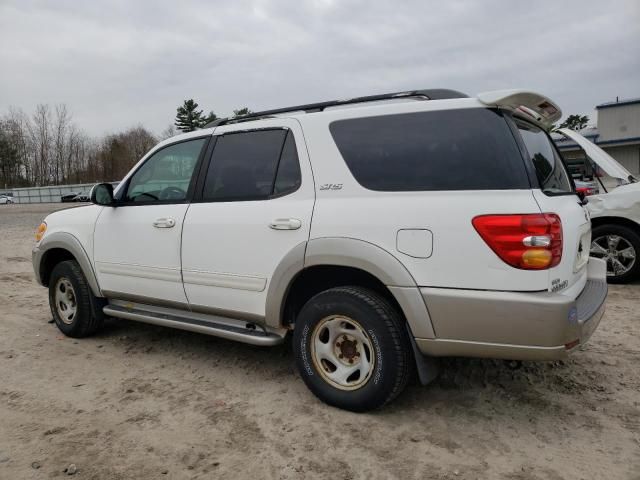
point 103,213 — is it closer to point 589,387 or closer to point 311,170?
point 311,170

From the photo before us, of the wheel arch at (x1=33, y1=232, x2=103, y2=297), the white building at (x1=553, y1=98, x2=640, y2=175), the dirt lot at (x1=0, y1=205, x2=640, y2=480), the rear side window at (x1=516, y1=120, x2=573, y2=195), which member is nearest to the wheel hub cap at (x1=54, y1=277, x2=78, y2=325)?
the wheel arch at (x1=33, y1=232, x2=103, y2=297)

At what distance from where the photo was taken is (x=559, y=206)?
8.85ft

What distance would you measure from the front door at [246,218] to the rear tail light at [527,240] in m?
1.15

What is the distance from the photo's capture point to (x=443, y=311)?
2.70 meters

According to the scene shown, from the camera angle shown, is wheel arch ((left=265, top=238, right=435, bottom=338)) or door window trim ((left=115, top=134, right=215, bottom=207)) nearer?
wheel arch ((left=265, top=238, right=435, bottom=338))

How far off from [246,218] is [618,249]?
509 cm

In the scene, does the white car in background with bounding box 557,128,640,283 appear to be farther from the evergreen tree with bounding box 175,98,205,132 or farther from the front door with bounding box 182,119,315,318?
the evergreen tree with bounding box 175,98,205,132

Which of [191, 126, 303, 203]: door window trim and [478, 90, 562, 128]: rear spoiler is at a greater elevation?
[478, 90, 562, 128]: rear spoiler

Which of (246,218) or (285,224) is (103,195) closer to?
(246,218)

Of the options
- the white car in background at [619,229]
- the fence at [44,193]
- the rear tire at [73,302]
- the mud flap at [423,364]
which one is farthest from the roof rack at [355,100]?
the fence at [44,193]

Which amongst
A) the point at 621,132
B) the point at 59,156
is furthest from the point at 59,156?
the point at 621,132

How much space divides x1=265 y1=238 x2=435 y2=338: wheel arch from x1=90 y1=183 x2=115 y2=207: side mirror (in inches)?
74.3

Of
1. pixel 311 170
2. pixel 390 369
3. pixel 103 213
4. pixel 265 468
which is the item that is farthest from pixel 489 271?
pixel 103 213

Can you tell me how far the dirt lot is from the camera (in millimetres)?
2594
